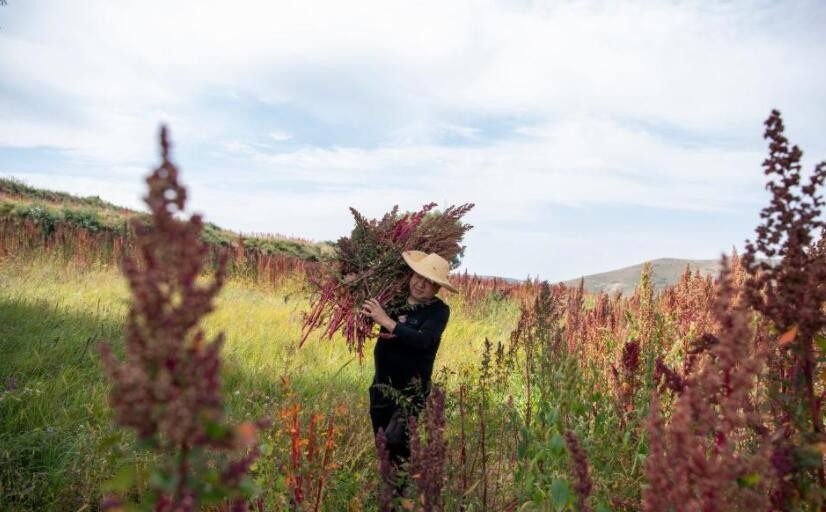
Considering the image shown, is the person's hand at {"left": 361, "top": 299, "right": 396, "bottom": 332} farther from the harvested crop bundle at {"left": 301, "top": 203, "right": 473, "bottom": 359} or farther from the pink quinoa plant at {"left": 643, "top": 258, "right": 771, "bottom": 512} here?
the pink quinoa plant at {"left": 643, "top": 258, "right": 771, "bottom": 512}

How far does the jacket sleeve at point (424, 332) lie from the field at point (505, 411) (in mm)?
356

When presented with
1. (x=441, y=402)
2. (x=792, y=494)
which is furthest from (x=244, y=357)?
(x=792, y=494)

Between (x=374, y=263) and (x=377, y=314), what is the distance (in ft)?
1.58

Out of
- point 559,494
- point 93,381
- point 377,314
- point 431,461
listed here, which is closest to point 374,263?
point 377,314

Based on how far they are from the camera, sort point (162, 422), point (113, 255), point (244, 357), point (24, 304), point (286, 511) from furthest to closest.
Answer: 1. point (113, 255)
2. point (24, 304)
3. point (244, 357)
4. point (286, 511)
5. point (162, 422)

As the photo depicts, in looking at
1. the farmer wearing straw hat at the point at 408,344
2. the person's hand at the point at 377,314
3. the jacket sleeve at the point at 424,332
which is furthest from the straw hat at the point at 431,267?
the person's hand at the point at 377,314

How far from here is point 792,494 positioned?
1.62 m

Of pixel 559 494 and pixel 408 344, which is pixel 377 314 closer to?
pixel 408 344

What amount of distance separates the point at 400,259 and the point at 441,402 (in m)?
2.09

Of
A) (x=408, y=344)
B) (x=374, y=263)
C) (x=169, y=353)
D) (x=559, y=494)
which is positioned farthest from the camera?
(x=374, y=263)

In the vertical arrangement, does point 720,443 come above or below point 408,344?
above

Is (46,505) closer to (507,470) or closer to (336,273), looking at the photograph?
(336,273)

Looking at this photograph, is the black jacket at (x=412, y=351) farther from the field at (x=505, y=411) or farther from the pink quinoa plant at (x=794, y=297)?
the pink quinoa plant at (x=794, y=297)

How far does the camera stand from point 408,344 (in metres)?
3.92
